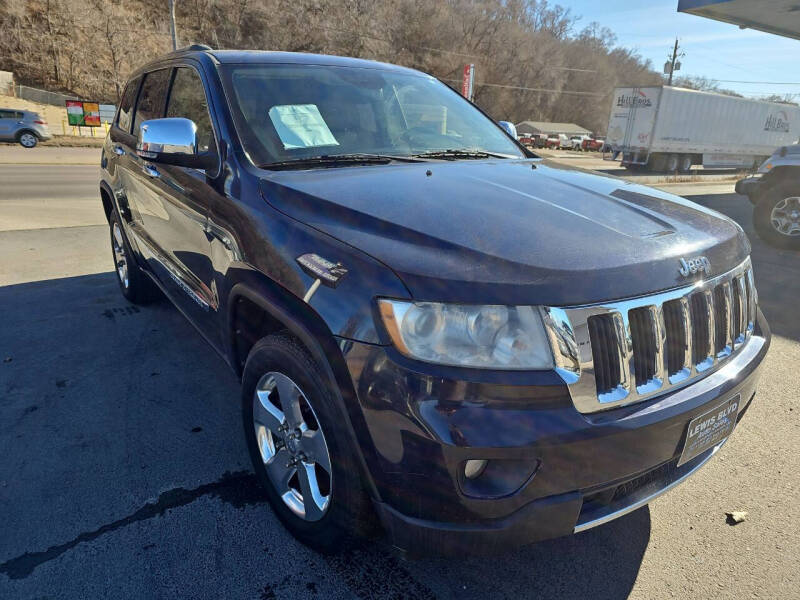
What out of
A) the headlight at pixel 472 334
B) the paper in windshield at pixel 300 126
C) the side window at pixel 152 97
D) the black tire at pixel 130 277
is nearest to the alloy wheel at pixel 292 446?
the headlight at pixel 472 334

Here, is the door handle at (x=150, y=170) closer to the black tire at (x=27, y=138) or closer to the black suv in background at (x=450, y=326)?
the black suv in background at (x=450, y=326)

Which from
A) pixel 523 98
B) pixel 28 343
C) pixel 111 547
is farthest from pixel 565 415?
pixel 523 98

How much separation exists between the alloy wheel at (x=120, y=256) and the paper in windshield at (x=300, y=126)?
2628mm

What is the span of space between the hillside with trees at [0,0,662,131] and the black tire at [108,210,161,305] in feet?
69.1

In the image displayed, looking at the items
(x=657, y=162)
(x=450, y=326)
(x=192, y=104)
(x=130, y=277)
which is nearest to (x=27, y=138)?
(x=130, y=277)

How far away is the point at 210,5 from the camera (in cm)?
5903

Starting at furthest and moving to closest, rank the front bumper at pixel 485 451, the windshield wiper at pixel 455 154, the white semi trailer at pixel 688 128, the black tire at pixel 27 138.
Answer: the white semi trailer at pixel 688 128 < the black tire at pixel 27 138 < the windshield wiper at pixel 455 154 < the front bumper at pixel 485 451

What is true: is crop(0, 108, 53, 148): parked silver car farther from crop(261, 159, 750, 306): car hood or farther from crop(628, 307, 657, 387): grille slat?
crop(628, 307, 657, 387): grille slat

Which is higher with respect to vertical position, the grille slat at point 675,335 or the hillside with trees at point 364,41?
the hillside with trees at point 364,41

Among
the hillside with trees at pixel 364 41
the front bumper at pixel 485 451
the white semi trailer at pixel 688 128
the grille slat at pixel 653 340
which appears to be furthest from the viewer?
the hillside with trees at pixel 364 41

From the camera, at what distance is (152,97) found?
148 inches

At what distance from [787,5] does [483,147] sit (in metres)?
16.7

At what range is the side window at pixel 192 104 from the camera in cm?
262

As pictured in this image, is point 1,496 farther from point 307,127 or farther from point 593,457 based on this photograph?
point 593,457
